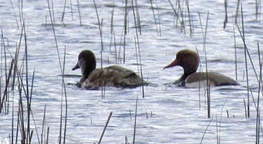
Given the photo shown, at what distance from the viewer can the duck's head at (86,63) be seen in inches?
456

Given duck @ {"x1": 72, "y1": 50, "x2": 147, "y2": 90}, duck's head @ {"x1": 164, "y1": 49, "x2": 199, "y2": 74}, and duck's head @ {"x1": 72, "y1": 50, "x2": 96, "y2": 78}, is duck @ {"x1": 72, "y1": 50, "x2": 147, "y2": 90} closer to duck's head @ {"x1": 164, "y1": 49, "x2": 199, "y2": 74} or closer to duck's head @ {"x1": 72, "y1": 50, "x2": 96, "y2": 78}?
duck's head @ {"x1": 72, "y1": 50, "x2": 96, "y2": 78}

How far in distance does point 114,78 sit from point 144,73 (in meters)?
0.87

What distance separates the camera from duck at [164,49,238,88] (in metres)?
10.5

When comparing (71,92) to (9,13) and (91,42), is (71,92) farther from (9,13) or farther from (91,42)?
(9,13)

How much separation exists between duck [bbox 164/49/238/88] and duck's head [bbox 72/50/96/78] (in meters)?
0.76

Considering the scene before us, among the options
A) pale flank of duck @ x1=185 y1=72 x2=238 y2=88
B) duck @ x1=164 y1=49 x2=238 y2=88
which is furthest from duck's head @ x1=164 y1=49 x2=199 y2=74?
pale flank of duck @ x1=185 y1=72 x2=238 y2=88

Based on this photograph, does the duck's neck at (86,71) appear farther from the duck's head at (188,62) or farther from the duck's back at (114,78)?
the duck's head at (188,62)

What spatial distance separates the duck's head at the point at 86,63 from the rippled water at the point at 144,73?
0.16 meters

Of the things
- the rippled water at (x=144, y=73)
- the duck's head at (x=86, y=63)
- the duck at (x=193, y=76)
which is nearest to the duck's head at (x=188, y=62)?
the duck at (x=193, y=76)

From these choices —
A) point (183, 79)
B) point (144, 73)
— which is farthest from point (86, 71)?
point (183, 79)

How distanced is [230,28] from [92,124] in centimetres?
644

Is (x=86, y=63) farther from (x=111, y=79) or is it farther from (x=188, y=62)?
(x=188, y=62)

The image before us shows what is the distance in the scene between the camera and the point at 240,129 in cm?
823

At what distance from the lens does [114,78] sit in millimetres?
10695
